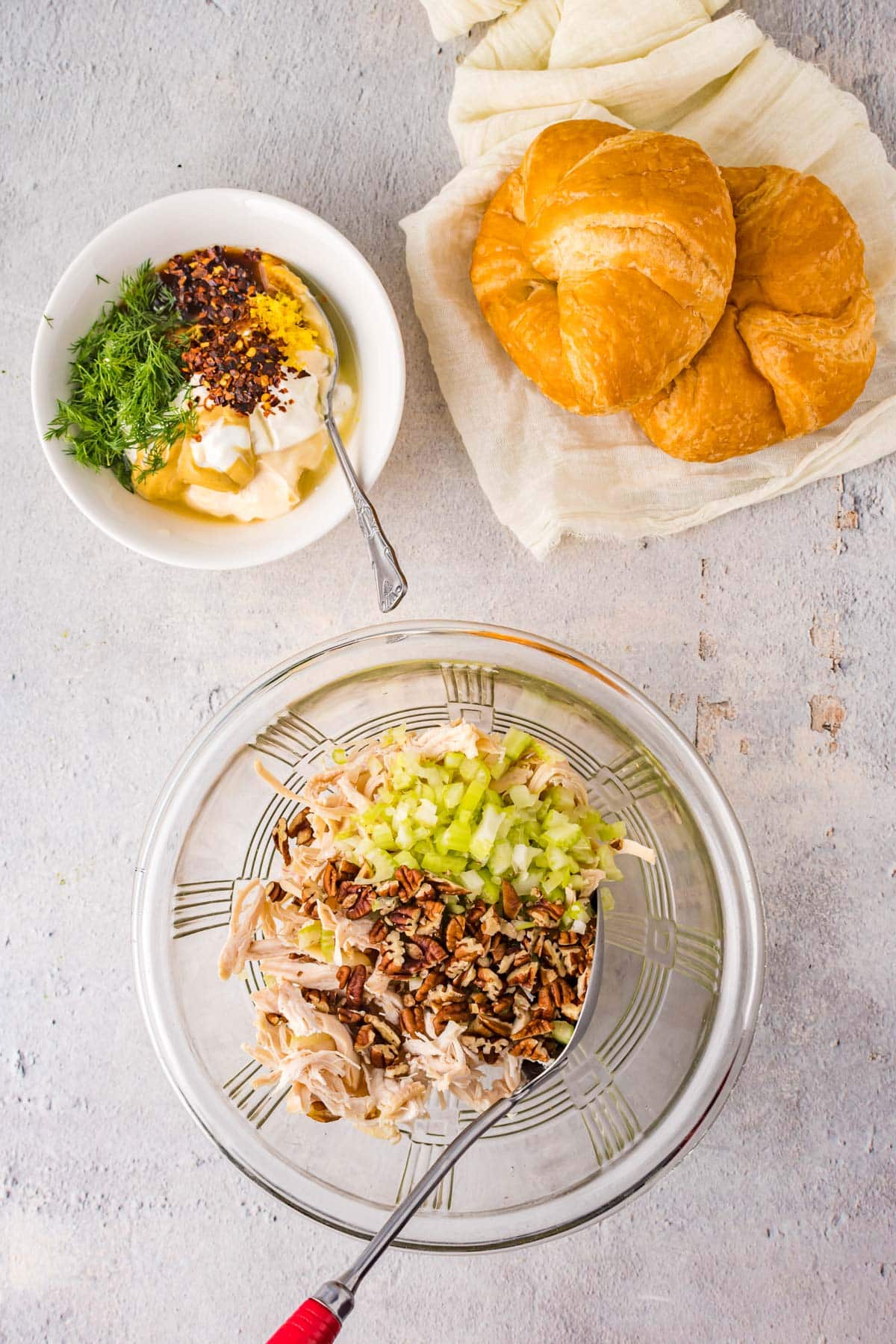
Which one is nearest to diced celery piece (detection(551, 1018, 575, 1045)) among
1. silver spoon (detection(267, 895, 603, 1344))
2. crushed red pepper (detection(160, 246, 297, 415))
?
silver spoon (detection(267, 895, 603, 1344))

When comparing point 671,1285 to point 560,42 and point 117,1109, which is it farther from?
point 560,42

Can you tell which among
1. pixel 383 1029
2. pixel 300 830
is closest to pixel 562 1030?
pixel 383 1029

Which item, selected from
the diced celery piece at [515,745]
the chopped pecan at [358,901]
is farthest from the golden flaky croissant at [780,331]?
the chopped pecan at [358,901]

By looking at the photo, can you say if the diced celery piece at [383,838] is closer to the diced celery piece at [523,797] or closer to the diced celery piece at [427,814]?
the diced celery piece at [427,814]

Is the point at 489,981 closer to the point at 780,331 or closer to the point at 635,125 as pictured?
the point at 780,331

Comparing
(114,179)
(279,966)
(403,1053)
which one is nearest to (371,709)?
(279,966)

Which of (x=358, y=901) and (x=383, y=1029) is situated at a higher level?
(x=358, y=901)
